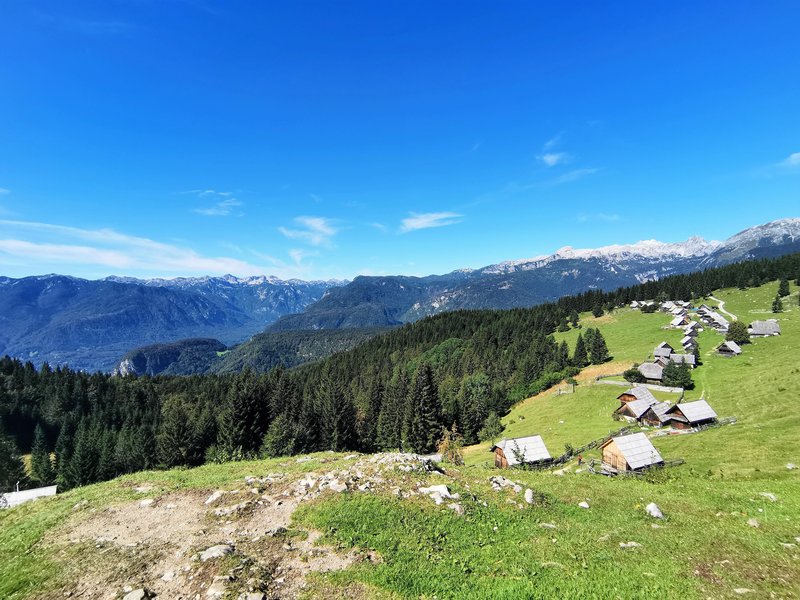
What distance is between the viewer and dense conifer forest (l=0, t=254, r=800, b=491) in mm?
66625

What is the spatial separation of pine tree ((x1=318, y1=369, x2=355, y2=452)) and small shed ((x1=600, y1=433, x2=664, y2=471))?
163ft

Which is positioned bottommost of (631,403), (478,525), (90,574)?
(631,403)

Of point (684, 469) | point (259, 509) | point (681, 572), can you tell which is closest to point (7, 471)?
point (259, 509)

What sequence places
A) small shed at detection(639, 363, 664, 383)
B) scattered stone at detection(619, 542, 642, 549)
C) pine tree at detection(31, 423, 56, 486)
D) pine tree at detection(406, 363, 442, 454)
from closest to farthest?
scattered stone at detection(619, 542, 642, 549)
pine tree at detection(31, 423, 56, 486)
pine tree at detection(406, 363, 442, 454)
small shed at detection(639, 363, 664, 383)

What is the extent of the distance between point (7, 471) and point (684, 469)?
360ft

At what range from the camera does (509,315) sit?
19338 centimetres

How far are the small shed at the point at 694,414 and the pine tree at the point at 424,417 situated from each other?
138 ft

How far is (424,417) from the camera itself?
78.9 meters

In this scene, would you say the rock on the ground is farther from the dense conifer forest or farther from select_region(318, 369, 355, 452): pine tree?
select_region(318, 369, 355, 452): pine tree

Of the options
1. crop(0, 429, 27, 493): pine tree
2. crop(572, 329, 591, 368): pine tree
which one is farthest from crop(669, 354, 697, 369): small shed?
crop(0, 429, 27, 493): pine tree

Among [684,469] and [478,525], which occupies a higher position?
[478,525]

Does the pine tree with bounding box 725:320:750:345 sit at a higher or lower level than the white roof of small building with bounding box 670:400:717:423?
higher

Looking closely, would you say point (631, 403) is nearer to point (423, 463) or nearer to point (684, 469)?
point (684, 469)

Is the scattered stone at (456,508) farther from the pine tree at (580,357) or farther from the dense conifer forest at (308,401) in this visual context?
the pine tree at (580,357)
